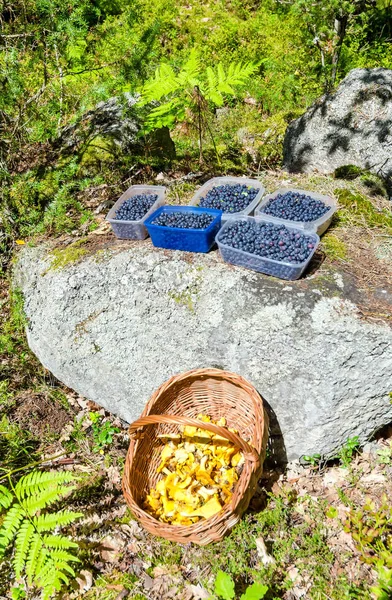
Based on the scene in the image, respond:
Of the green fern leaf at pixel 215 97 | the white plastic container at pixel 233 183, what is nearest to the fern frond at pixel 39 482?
the white plastic container at pixel 233 183

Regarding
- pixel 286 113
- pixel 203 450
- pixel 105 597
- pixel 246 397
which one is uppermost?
pixel 286 113

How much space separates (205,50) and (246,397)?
22.1 feet

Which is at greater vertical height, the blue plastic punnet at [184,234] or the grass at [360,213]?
the blue plastic punnet at [184,234]

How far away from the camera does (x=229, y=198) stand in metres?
3.57

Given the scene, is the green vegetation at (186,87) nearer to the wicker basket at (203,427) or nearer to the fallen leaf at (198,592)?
the wicker basket at (203,427)

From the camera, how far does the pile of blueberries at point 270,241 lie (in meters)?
2.97

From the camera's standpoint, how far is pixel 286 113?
630 centimetres

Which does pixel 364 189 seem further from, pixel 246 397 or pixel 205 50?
pixel 205 50

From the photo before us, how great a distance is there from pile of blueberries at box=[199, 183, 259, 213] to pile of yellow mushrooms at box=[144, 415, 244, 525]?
5.42 feet

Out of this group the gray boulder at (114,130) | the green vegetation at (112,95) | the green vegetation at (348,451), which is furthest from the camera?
the gray boulder at (114,130)

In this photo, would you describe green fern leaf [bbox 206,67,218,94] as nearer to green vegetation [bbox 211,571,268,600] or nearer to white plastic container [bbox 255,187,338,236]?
white plastic container [bbox 255,187,338,236]

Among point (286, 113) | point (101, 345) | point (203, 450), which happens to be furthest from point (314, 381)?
point (286, 113)

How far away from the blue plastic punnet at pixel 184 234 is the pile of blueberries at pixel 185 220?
36 mm

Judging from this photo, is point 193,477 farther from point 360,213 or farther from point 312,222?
point 360,213
